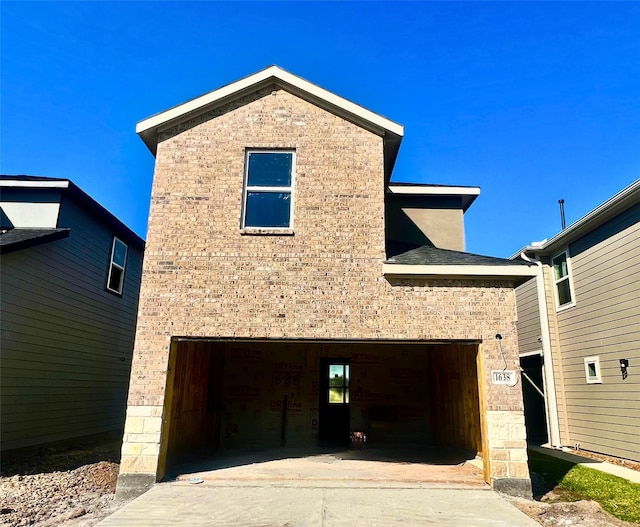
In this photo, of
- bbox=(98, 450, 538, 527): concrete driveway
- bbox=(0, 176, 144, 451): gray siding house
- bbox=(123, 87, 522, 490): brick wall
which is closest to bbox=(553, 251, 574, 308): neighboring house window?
bbox=(123, 87, 522, 490): brick wall

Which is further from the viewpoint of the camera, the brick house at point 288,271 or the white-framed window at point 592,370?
the white-framed window at point 592,370

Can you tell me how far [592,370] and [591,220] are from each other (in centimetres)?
361

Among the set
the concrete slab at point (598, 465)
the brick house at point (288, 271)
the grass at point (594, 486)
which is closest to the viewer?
the grass at point (594, 486)

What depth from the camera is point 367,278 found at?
310 inches

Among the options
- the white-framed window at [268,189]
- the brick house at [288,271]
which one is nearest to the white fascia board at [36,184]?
the brick house at [288,271]

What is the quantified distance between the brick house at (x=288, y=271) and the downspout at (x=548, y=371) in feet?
11.2

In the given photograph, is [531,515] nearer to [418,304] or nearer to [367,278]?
[418,304]

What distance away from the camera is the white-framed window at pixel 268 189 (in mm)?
8367

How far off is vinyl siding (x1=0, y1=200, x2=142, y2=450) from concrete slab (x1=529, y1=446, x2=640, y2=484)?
11.5 m

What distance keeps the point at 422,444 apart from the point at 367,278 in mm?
6154

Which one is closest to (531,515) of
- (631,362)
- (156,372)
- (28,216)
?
(631,362)

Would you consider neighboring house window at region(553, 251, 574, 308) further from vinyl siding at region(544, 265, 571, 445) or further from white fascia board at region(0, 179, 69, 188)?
white fascia board at region(0, 179, 69, 188)

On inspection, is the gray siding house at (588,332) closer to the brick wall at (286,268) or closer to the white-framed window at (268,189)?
the brick wall at (286,268)

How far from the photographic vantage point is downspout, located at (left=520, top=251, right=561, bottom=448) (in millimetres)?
12023
